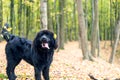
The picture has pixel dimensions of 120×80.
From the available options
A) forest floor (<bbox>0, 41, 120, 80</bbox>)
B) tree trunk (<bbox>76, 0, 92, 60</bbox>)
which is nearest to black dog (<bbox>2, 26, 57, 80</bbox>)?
forest floor (<bbox>0, 41, 120, 80</bbox>)

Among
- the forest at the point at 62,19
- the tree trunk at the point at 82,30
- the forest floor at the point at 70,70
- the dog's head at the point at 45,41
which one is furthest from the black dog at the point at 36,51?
the tree trunk at the point at 82,30

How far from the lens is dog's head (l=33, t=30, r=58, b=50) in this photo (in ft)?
25.0

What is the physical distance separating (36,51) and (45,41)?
59 cm

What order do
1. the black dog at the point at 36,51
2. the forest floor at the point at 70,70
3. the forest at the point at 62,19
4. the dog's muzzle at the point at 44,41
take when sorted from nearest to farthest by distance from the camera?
the dog's muzzle at the point at 44,41
the black dog at the point at 36,51
the forest floor at the point at 70,70
the forest at the point at 62,19

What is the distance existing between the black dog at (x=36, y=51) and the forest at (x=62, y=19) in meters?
0.89

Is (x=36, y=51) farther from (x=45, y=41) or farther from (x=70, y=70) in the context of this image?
(x=70, y=70)

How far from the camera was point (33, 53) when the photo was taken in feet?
27.1

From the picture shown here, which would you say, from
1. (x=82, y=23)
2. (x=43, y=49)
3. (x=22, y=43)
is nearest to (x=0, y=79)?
(x=22, y=43)

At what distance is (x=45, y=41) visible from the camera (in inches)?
299

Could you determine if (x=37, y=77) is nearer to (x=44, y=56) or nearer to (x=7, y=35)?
(x=44, y=56)

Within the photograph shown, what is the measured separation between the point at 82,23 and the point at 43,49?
1131 cm

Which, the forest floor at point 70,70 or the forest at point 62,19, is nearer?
the forest floor at point 70,70

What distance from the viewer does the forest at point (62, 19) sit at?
1910 centimetres

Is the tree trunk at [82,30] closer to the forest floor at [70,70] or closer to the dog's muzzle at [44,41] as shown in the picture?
the forest floor at [70,70]
